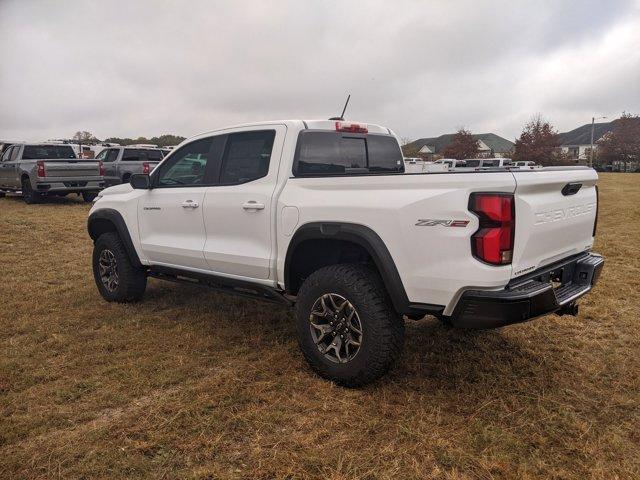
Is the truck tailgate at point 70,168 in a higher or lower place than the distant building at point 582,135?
lower

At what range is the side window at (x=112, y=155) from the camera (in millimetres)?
16406

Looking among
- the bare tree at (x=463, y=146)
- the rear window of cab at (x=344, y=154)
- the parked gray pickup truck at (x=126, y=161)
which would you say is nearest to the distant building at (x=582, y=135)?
the bare tree at (x=463, y=146)

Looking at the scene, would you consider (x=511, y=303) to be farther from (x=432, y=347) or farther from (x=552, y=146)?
(x=552, y=146)

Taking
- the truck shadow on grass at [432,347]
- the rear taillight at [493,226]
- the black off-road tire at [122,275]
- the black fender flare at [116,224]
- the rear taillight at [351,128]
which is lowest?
the truck shadow on grass at [432,347]

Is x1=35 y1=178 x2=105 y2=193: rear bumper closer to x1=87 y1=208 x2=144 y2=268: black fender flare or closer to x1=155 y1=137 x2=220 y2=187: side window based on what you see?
x1=87 y1=208 x2=144 y2=268: black fender flare

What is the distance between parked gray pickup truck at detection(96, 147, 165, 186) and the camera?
15555 millimetres

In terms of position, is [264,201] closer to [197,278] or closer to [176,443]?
[197,278]

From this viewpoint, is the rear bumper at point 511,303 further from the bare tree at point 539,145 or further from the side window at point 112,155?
the bare tree at point 539,145

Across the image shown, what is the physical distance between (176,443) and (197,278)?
200 cm

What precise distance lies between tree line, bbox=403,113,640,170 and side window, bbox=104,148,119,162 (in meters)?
41.7

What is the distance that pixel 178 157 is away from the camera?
477 cm

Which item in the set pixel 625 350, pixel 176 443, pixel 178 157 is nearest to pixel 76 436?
pixel 176 443

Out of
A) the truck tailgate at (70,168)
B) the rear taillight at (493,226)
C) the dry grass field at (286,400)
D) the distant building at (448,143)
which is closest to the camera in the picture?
the dry grass field at (286,400)

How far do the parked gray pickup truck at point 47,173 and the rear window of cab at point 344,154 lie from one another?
1185 centimetres
